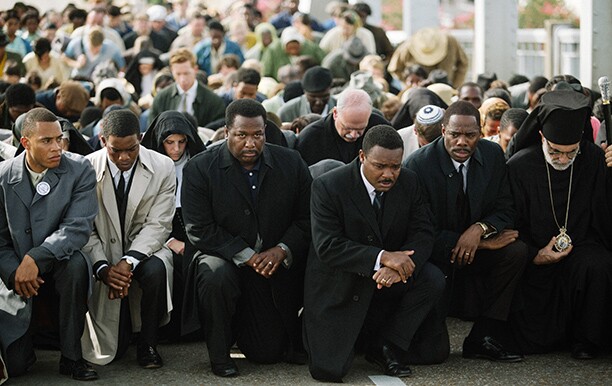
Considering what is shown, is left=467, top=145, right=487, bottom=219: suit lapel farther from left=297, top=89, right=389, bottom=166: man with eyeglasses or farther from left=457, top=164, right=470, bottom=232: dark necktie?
left=297, top=89, right=389, bottom=166: man with eyeglasses

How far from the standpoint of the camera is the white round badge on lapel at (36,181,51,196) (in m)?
8.45

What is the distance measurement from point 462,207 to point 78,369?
9.76ft

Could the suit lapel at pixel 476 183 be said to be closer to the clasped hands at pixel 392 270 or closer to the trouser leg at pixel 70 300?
the clasped hands at pixel 392 270

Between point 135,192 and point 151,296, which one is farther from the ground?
point 135,192

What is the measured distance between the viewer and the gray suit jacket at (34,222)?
8.34 m

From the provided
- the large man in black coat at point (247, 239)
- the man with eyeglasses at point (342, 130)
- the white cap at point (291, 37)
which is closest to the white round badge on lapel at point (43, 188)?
the large man in black coat at point (247, 239)

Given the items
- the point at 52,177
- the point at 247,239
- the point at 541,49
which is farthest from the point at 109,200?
the point at 541,49

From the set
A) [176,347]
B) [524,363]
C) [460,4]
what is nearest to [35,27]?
[176,347]

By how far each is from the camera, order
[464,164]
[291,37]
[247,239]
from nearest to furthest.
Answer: [247,239], [464,164], [291,37]

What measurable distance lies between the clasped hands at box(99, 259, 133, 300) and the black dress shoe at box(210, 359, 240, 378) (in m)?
0.82

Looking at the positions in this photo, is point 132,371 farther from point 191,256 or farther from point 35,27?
point 35,27

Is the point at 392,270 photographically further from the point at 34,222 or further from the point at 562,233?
the point at 34,222

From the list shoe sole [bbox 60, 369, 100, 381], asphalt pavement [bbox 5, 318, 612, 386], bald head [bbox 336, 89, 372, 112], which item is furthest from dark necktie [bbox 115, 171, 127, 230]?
bald head [bbox 336, 89, 372, 112]

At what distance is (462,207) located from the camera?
9055 millimetres
